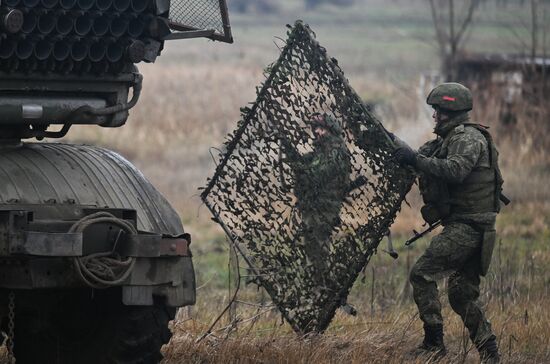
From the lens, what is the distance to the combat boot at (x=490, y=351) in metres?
8.45

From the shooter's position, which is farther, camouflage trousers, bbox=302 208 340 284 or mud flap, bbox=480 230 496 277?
camouflage trousers, bbox=302 208 340 284

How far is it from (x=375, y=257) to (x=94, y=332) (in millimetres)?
6760

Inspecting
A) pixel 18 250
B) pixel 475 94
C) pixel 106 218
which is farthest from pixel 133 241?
pixel 475 94

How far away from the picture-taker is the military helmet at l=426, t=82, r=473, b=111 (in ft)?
27.6

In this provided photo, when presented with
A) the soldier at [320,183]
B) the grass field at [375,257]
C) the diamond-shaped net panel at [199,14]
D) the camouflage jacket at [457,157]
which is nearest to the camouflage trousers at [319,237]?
the soldier at [320,183]

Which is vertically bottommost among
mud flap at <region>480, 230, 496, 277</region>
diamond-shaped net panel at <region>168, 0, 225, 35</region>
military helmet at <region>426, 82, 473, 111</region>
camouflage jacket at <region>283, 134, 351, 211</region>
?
mud flap at <region>480, 230, 496, 277</region>

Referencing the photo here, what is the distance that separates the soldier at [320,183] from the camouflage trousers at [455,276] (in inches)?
25.7

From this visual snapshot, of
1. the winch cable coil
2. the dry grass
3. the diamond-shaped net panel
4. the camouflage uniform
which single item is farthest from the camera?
the camouflage uniform

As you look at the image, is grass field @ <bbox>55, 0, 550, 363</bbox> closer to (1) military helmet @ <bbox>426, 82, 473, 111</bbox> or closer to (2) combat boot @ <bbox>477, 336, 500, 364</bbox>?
(2) combat boot @ <bbox>477, 336, 500, 364</bbox>

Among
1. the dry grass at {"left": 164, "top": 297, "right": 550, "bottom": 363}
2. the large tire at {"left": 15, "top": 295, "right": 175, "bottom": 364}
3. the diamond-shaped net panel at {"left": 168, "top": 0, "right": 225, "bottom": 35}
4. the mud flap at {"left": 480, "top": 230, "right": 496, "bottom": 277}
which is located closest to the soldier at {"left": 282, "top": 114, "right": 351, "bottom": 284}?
the dry grass at {"left": 164, "top": 297, "right": 550, "bottom": 363}

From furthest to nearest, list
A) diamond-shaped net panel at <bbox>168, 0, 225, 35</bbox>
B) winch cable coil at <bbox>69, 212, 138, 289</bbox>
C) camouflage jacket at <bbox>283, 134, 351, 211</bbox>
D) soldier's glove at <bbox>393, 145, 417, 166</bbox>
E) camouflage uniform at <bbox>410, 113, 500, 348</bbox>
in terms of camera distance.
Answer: camouflage jacket at <bbox>283, 134, 351, 211</bbox> < camouflage uniform at <bbox>410, 113, 500, 348</bbox> < soldier's glove at <bbox>393, 145, 417, 166</bbox> < diamond-shaped net panel at <bbox>168, 0, 225, 35</bbox> < winch cable coil at <bbox>69, 212, 138, 289</bbox>

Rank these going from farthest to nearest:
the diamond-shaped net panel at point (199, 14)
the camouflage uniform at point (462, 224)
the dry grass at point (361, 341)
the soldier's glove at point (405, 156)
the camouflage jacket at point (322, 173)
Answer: the camouflage jacket at point (322, 173) < the camouflage uniform at point (462, 224) < the soldier's glove at point (405, 156) < the dry grass at point (361, 341) < the diamond-shaped net panel at point (199, 14)

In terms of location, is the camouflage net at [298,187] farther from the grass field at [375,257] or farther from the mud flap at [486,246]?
the mud flap at [486,246]

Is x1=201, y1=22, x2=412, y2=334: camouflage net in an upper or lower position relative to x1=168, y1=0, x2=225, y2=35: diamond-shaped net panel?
lower
